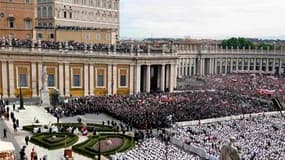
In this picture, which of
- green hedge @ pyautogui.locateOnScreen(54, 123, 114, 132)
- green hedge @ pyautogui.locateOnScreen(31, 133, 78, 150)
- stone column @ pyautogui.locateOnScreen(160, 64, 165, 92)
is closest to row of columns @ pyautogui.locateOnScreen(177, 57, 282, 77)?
stone column @ pyautogui.locateOnScreen(160, 64, 165, 92)

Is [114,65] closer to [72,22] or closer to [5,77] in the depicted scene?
[5,77]

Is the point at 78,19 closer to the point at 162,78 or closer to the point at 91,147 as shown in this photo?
the point at 162,78

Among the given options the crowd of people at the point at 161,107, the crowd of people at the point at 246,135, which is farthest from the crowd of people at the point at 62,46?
the crowd of people at the point at 246,135

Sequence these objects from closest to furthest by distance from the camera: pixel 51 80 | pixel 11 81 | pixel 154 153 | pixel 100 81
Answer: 1. pixel 154 153
2. pixel 11 81
3. pixel 51 80
4. pixel 100 81

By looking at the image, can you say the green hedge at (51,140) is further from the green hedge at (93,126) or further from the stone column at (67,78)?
the stone column at (67,78)

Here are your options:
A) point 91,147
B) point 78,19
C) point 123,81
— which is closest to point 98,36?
point 78,19

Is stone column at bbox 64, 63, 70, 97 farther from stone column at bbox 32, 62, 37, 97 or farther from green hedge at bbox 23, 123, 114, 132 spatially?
green hedge at bbox 23, 123, 114, 132
